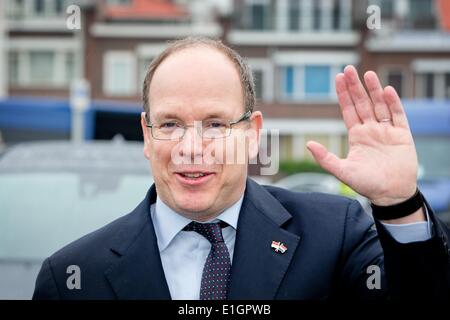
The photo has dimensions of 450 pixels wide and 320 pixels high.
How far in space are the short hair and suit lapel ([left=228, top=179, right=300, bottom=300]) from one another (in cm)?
23

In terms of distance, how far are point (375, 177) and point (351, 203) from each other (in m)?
0.37

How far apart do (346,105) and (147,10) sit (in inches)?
1262

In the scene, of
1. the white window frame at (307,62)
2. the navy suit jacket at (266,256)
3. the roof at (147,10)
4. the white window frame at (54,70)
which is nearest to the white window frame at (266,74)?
the white window frame at (307,62)

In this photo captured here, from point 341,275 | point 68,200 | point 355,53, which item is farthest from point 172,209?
point 355,53

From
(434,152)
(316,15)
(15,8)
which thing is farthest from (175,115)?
(15,8)

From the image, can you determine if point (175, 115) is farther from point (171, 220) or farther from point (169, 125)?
point (171, 220)

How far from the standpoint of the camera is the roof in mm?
32938

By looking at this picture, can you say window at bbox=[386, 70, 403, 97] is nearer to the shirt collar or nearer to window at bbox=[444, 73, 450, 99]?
window at bbox=[444, 73, 450, 99]

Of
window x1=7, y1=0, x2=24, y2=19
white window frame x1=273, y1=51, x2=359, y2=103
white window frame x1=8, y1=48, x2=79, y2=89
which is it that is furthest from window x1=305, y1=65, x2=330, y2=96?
window x1=7, y1=0, x2=24, y2=19

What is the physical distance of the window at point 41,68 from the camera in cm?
3447

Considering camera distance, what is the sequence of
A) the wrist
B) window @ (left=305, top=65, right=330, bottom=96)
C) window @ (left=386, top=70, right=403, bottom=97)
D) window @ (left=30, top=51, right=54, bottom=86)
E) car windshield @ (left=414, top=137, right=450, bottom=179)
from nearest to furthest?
the wrist < car windshield @ (left=414, top=137, right=450, bottom=179) < window @ (left=386, top=70, right=403, bottom=97) < window @ (left=305, top=65, right=330, bottom=96) < window @ (left=30, top=51, right=54, bottom=86)

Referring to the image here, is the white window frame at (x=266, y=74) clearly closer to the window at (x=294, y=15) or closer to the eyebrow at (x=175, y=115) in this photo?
the window at (x=294, y=15)

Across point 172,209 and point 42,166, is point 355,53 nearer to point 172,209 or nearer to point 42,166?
point 42,166
